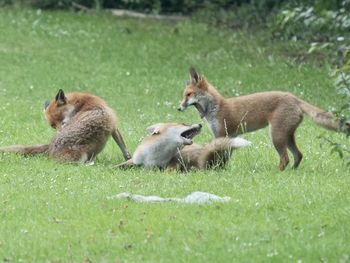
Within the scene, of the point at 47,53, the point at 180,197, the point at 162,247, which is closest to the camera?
the point at 162,247

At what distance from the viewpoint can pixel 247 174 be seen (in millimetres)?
11477

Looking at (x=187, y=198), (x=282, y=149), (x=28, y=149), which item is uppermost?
(x=187, y=198)

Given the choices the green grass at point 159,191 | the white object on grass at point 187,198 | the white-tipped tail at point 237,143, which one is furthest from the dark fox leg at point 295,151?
the white object on grass at point 187,198

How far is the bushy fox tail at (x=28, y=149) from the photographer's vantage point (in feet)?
42.2

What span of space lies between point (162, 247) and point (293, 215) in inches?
60.0

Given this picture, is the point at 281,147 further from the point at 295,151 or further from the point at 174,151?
the point at 174,151

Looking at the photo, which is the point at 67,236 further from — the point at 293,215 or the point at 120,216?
the point at 293,215

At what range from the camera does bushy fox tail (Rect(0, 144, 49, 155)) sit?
12.9 meters

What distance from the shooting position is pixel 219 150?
1176 centimetres

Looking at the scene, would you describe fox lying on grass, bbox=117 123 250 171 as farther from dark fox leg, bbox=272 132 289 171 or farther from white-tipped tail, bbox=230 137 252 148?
dark fox leg, bbox=272 132 289 171

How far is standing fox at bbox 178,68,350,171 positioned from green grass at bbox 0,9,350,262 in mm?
403

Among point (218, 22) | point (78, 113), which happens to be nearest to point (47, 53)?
point (218, 22)

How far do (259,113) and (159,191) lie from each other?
8.14 ft

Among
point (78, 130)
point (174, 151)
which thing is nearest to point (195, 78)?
point (174, 151)
